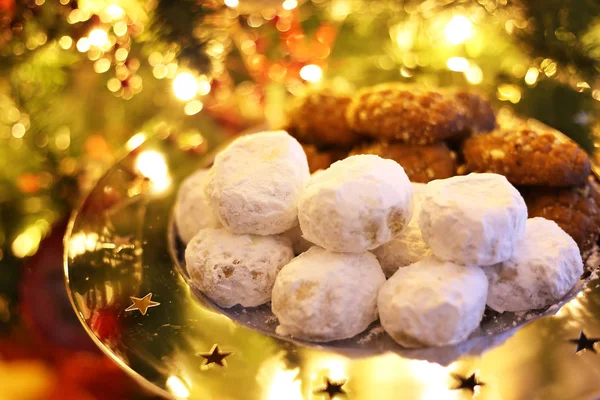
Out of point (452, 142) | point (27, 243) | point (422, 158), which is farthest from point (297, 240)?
point (27, 243)

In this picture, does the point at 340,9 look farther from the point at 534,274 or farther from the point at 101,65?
the point at 534,274

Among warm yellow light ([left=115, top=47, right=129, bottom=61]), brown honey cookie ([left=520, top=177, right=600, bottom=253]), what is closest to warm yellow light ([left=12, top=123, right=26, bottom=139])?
warm yellow light ([left=115, top=47, right=129, bottom=61])

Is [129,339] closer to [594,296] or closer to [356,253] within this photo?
[356,253]

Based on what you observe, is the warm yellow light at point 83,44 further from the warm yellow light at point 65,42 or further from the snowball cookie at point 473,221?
the snowball cookie at point 473,221

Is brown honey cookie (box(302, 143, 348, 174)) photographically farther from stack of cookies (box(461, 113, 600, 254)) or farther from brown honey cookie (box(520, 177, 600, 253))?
brown honey cookie (box(520, 177, 600, 253))

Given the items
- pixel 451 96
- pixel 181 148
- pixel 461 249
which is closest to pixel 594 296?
pixel 461 249
